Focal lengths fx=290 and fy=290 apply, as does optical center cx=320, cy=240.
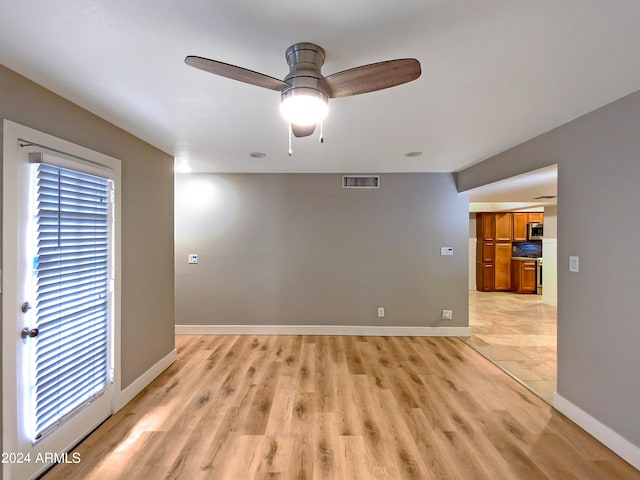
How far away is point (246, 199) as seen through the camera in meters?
4.41

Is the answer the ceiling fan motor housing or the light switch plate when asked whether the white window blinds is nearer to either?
the ceiling fan motor housing

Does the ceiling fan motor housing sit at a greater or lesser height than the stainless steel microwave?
greater

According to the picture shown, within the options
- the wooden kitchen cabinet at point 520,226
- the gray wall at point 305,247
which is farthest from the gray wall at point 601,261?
the wooden kitchen cabinet at point 520,226

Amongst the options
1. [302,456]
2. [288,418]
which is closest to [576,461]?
[302,456]

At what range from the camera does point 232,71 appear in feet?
4.15

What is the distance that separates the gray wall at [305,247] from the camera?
4.38m

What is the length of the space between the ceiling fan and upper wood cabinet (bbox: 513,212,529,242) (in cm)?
814

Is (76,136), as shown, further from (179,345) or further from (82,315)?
(179,345)

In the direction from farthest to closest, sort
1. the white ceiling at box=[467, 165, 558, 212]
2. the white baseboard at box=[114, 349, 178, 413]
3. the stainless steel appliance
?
the stainless steel appliance → the white ceiling at box=[467, 165, 558, 212] → the white baseboard at box=[114, 349, 178, 413]

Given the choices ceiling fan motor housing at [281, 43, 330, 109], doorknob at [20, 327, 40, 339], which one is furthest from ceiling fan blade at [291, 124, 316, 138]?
doorknob at [20, 327, 40, 339]

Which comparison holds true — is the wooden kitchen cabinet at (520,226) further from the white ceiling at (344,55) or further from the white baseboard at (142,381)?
the white baseboard at (142,381)

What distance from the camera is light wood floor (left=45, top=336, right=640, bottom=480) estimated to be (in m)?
1.85

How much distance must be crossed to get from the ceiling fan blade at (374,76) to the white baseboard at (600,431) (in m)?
2.70

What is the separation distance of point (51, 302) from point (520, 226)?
929 centimetres
